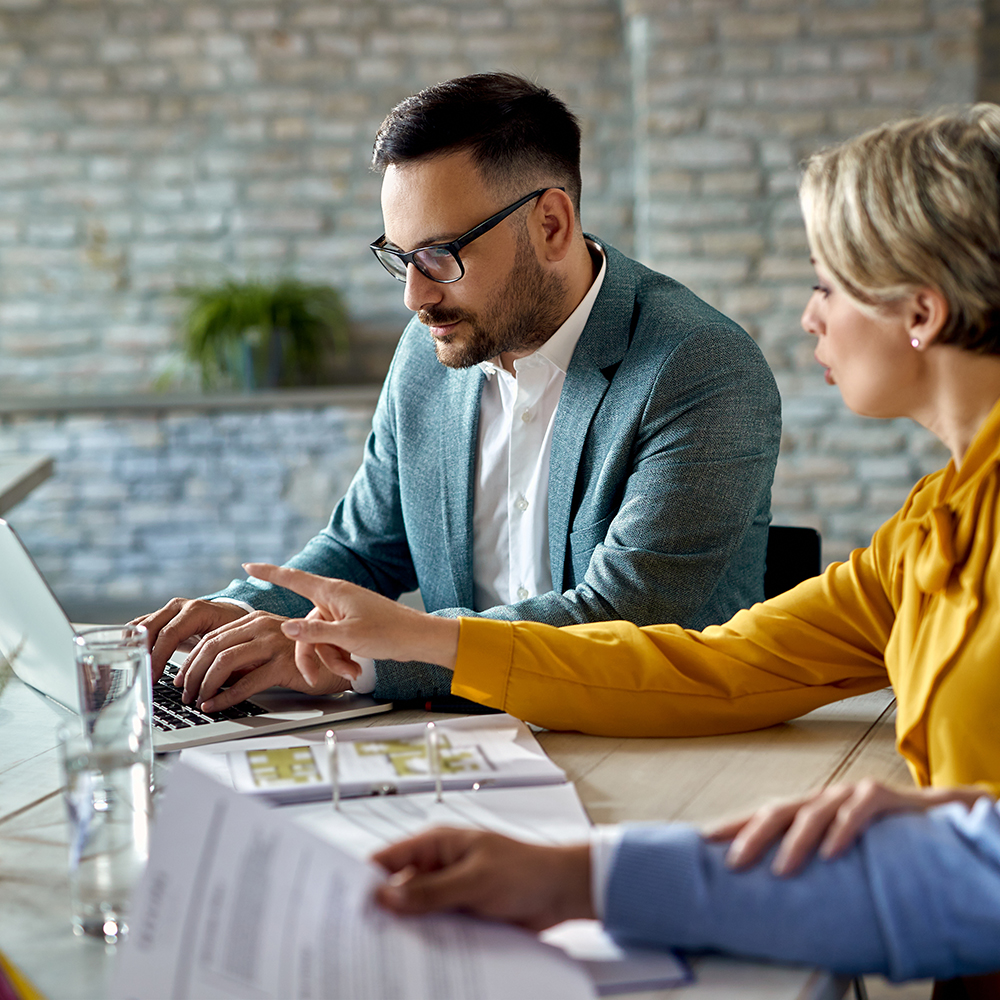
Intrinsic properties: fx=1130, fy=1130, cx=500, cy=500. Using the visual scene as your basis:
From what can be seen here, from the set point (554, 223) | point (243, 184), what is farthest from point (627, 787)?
point (243, 184)

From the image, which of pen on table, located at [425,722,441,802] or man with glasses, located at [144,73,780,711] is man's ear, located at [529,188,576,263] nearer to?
man with glasses, located at [144,73,780,711]

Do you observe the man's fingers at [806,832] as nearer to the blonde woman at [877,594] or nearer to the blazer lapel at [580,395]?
the blonde woman at [877,594]

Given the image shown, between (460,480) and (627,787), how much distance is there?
0.84 meters

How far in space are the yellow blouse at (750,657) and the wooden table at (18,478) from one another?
6.31ft

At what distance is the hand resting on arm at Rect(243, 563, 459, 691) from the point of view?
1.18 m

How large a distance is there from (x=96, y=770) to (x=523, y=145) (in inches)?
48.7

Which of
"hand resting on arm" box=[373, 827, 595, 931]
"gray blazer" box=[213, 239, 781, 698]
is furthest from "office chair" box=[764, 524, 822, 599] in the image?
"hand resting on arm" box=[373, 827, 595, 931]

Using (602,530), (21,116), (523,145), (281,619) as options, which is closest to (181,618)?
(281,619)

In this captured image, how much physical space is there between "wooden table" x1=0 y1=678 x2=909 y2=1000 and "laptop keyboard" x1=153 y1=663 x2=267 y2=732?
0.37 ft

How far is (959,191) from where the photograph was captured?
3.13 ft

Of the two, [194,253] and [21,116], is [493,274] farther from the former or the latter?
[21,116]

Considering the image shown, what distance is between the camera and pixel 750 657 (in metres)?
1.21

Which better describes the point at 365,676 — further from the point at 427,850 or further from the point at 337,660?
the point at 427,850

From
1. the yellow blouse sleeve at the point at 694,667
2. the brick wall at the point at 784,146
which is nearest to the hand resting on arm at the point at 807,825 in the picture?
the yellow blouse sleeve at the point at 694,667
